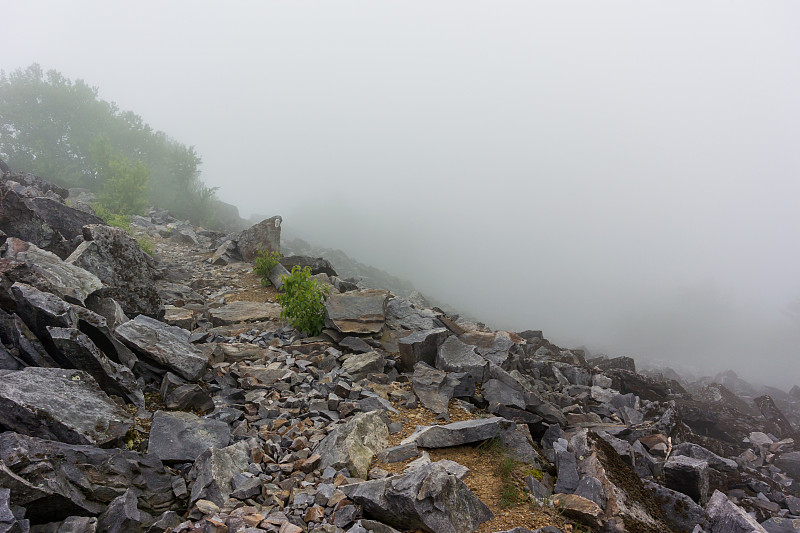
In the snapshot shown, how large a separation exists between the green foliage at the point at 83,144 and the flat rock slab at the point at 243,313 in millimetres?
35376

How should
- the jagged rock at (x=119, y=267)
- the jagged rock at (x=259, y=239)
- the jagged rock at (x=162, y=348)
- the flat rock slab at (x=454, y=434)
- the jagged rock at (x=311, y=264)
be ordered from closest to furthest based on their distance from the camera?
the flat rock slab at (x=454, y=434)
the jagged rock at (x=162, y=348)
the jagged rock at (x=119, y=267)
the jagged rock at (x=311, y=264)
the jagged rock at (x=259, y=239)

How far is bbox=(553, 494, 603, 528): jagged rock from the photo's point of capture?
5137 mm

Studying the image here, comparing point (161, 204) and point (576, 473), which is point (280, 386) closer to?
point (576, 473)

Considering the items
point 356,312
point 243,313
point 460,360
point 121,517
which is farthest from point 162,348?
point 460,360

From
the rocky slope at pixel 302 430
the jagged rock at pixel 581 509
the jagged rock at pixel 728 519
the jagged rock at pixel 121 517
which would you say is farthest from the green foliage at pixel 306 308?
the jagged rock at pixel 728 519

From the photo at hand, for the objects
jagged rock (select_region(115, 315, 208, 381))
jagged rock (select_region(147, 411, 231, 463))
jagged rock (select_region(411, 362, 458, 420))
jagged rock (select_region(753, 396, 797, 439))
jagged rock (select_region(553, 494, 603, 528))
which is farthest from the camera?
jagged rock (select_region(753, 396, 797, 439))

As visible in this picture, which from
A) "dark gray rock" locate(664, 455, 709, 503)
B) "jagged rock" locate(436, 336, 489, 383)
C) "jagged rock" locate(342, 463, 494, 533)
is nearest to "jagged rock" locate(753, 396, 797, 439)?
"dark gray rock" locate(664, 455, 709, 503)

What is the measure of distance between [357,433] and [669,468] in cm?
537

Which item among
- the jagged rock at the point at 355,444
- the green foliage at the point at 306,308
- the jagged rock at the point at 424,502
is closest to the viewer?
the jagged rock at the point at 424,502

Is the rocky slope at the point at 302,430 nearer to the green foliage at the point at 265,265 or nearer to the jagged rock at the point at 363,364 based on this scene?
the jagged rock at the point at 363,364

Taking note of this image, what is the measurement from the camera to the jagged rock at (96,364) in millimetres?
6066

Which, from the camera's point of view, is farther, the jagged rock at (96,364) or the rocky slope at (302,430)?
the jagged rock at (96,364)

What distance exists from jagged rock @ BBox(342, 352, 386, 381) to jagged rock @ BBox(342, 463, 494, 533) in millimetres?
4112

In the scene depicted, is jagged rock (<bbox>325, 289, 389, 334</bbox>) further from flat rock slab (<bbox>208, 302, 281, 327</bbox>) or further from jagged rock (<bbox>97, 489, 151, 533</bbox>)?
jagged rock (<bbox>97, 489, 151, 533</bbox>)
